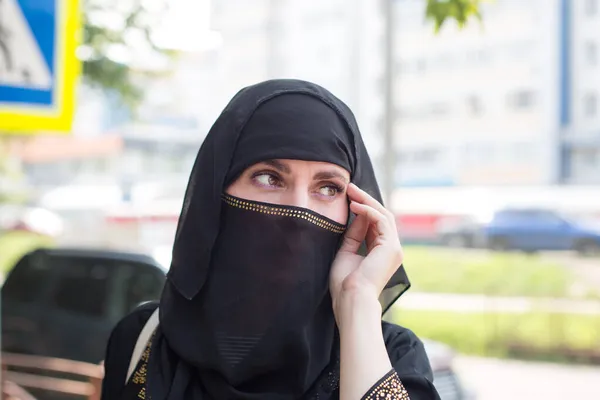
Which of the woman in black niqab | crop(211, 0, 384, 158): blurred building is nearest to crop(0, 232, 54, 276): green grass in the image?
crop(211, 0, 384, 158): blurred building

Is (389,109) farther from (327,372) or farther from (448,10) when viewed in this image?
(327,372)

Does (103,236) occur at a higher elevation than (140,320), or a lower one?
lower

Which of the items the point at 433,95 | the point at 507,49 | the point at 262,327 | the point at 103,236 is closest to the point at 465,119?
the point at 433,95

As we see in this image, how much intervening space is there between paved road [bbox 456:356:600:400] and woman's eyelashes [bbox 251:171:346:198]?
5.06m

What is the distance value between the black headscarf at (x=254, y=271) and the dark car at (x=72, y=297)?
3.07 m

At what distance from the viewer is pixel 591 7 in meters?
11.1

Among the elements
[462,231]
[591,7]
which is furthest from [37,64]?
[462,231]

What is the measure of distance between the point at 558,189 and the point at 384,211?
1367 centimetres

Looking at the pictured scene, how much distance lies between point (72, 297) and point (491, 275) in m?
7.16

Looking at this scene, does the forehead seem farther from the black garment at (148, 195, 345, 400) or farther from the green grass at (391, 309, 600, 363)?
the green grass at (391, 309, 600, 363)

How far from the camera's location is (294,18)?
1082 centimetres

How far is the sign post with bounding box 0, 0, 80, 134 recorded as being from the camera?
236 cm

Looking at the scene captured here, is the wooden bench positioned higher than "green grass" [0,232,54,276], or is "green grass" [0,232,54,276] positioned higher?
the wooden bench

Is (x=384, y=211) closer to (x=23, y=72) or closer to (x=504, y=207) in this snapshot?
(x=23, y=72)
